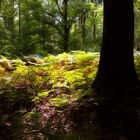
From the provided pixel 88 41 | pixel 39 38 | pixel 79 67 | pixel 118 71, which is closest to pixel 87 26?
pixel 88 41

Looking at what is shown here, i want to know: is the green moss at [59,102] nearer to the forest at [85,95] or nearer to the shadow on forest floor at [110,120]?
the forest at [85,95]

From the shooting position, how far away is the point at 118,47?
4.19 m

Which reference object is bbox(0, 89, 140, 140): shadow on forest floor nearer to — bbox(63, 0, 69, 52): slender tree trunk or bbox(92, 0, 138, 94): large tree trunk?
bbox(92, 0, 138, 94): large tree trunk

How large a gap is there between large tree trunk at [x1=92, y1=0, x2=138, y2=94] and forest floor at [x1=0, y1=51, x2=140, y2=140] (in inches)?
15.3

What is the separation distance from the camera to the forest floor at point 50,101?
A: 8.62ft

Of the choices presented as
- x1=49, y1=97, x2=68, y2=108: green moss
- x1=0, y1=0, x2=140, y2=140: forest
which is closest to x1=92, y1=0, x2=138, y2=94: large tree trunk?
x1=0, y1=0, x2=140, y2=140: forest

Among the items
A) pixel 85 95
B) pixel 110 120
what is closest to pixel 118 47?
pixel 85 95

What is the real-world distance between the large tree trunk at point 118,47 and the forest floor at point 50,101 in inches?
15.3

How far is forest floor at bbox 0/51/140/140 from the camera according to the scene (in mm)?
2629

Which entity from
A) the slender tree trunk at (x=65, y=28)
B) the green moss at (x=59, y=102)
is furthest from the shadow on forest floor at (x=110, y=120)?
the slender tree trunk at (x=65, y=28)

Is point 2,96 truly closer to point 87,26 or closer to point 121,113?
point 121,113

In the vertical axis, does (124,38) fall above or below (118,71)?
above

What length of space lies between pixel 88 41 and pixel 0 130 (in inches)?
819

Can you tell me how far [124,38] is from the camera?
4.20 metres
